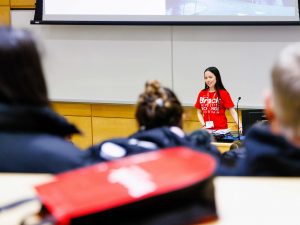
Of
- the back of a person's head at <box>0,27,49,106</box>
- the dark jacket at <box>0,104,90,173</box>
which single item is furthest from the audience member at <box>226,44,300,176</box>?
the back of a person's head at <box>0,27,49,106</box>

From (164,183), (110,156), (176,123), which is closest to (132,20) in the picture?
(176,123)

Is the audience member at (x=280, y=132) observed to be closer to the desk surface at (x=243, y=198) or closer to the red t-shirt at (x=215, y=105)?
the desk surface at (x=243, y=198)

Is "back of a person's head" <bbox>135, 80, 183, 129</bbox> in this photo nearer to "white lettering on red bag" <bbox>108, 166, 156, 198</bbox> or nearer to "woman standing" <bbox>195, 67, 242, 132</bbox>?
"white lettering on red bag" <bbox>108, 166, 156, 198</bbox>

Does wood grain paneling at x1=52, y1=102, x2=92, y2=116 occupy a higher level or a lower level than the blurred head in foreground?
lower

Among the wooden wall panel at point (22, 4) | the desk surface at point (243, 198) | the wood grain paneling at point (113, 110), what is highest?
the wooden wall panel at point (22, 4)

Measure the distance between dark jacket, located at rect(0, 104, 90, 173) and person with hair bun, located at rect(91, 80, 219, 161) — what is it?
10 centimetres

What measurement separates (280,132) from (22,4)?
4593 mm

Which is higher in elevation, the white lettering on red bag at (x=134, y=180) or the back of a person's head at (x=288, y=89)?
the back of a person's head at (x=288, y=89)

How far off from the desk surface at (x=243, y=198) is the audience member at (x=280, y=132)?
0.04m

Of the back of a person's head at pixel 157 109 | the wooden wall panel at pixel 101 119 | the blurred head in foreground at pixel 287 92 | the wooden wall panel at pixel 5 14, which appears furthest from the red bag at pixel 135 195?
the wooden wall panel at pixel 5 14

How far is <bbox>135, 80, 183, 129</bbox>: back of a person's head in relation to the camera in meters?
1.45

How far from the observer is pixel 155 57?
15.5 feet

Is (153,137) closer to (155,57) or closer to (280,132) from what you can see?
(280,132)

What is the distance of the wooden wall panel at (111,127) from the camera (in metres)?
4.93
